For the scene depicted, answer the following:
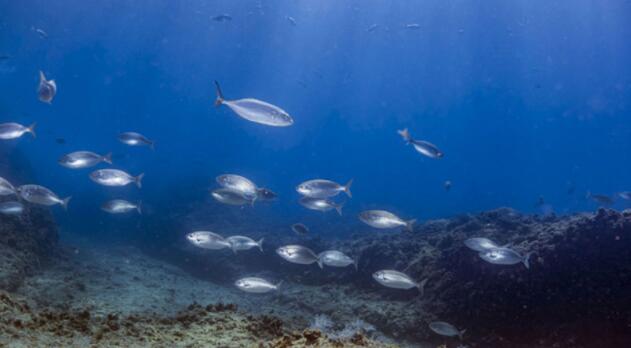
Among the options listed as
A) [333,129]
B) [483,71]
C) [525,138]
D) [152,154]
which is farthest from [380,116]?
[152,154]

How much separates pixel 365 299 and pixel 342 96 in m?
139

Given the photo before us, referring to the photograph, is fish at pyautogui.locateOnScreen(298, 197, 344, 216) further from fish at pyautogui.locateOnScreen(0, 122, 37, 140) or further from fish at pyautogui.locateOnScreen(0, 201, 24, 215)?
fish at pyautogui.locateOnScreen(0, 201, 24, 215)

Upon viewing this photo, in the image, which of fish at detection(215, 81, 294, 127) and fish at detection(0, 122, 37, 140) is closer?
fish at detection(215, 81, 294, 127)

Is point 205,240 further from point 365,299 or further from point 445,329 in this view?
point 445,329

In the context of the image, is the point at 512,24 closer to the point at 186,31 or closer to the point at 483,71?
the point at 483,71

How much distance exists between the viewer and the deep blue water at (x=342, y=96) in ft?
196

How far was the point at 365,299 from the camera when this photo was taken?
10164 millimetres

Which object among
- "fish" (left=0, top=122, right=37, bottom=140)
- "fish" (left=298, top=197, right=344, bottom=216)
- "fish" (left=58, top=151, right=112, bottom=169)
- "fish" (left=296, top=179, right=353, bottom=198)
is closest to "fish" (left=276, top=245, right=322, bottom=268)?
"fish" (left=296, top=179, right=353, bottom=198)

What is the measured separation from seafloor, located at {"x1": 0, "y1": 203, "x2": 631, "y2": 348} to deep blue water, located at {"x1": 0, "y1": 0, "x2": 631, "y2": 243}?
1427cm

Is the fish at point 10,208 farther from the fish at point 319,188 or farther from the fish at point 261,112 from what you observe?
the fish at point 261,112

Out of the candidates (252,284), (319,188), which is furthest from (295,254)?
(319,188)

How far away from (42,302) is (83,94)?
161 meters

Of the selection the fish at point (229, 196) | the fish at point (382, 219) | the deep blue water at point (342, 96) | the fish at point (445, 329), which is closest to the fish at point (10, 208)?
the fish at point (229, 196)

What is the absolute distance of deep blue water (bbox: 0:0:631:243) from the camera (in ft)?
196
